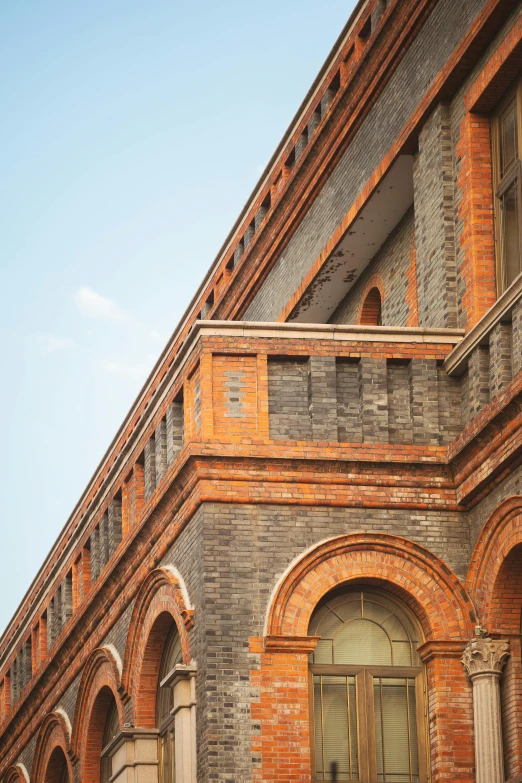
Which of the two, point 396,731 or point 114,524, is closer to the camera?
point 396,731

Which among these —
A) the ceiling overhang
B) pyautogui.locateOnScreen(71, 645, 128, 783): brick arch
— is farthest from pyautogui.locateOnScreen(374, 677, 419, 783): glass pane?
the ceiling overhang

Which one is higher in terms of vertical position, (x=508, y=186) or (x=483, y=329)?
(x=508, y=186)

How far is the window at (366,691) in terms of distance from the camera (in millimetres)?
19500

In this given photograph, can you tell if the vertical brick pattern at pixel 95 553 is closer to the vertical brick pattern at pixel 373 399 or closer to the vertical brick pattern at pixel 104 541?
the vertical brick pattern at pixel 104 541

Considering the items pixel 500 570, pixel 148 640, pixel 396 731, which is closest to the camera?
pixel 500 570

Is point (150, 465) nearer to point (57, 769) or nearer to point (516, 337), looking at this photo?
point (516, 337)

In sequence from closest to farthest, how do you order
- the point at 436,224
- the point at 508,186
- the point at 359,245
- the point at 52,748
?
1. the point at 508,186
2. the point at 436,224
3. the point at 359,245
4. the point at 52,748

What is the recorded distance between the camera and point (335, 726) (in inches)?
773

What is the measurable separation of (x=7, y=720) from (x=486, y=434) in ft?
44.5

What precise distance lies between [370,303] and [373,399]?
595 centimetres

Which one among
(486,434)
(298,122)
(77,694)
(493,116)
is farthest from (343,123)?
(77,694)

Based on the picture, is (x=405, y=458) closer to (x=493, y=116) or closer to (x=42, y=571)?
(x=493, y=116)

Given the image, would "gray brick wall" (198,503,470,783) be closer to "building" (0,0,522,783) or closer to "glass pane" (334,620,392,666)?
"building" (0,0,522,783)

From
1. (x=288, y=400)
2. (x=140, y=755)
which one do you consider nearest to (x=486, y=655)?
(x=288, y=400)
